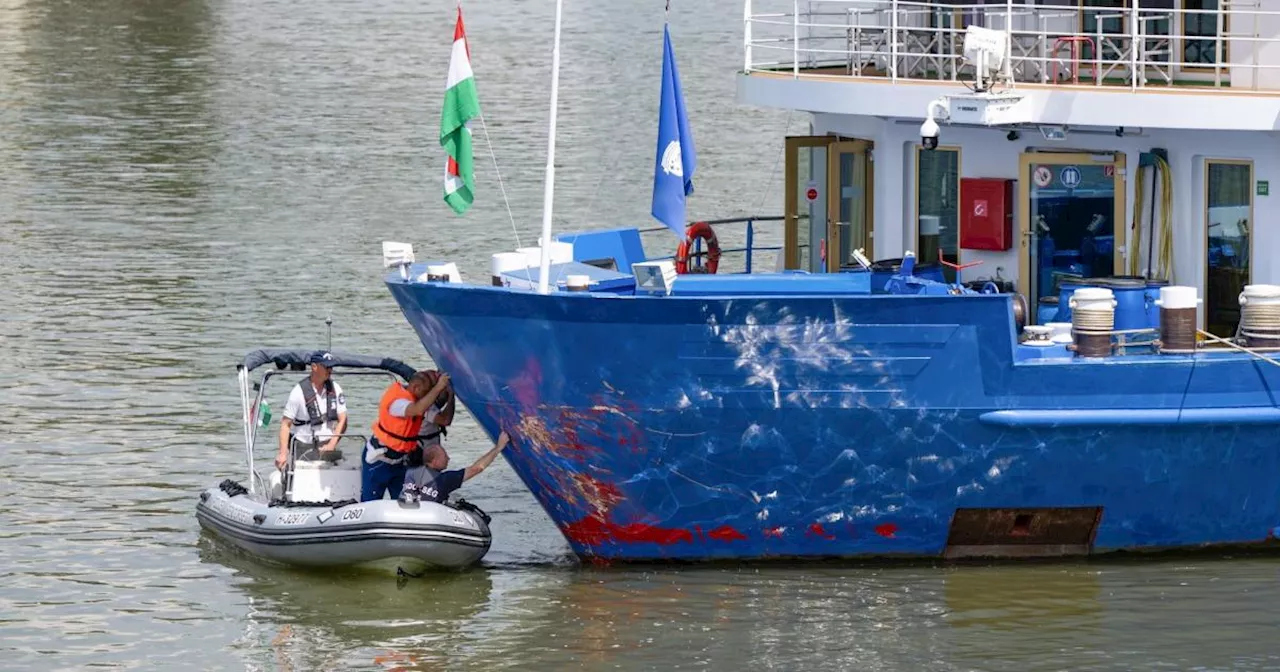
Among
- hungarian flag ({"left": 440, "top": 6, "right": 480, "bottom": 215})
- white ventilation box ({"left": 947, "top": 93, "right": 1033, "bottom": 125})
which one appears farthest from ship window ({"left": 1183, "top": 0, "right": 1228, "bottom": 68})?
hungarian flag ({"left": 440, "top": 6, "right": 480, "bottom": 215})

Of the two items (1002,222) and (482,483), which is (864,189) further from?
(482,483)

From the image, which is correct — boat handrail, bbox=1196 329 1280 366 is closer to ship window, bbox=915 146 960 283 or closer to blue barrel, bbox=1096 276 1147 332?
blue barrel, bbox=1096 276 1147 332

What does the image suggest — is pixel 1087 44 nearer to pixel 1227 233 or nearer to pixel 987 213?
pixel 987 213

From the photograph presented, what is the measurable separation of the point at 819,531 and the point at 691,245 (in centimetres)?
377

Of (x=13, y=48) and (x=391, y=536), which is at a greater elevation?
(x=13, y=48)

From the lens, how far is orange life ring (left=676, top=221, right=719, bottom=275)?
17.1 metres

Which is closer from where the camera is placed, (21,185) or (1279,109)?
(1279,109)

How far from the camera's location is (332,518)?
1469 centimetres

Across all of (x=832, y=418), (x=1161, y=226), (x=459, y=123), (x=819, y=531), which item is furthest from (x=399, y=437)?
(x=1161, y=226)

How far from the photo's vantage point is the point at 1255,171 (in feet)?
48.7

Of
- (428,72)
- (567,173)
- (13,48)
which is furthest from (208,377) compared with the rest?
(13,48)

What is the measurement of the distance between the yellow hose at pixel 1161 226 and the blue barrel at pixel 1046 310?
1.92 feet

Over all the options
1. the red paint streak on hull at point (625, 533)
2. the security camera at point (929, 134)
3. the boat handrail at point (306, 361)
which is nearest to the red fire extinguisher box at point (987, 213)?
the security camera at point (929, 134)

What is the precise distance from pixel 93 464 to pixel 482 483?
3453 mm
